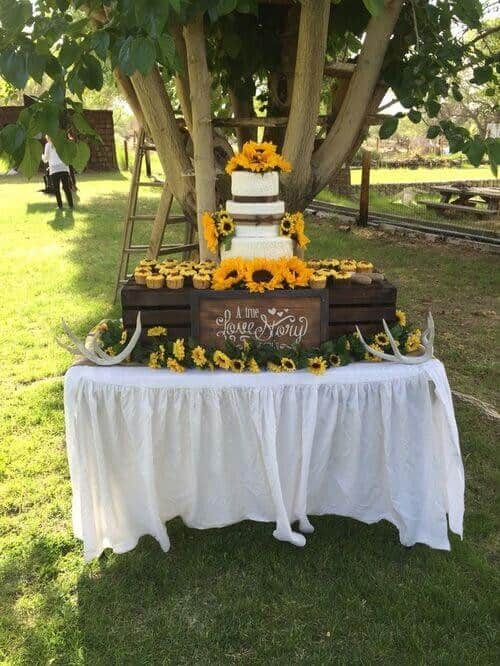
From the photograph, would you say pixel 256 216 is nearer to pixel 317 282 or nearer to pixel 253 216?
pixel 253 216

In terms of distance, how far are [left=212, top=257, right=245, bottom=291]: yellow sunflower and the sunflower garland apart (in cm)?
22

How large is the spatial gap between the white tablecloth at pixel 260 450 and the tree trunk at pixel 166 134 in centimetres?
140

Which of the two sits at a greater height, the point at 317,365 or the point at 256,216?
the point at 256,216

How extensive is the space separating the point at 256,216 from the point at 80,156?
2.15 ft

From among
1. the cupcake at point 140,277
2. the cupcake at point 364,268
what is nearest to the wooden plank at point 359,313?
the cupcake at point 364,268

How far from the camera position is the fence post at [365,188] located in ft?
29.3

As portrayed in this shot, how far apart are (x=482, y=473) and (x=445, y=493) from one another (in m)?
0.79

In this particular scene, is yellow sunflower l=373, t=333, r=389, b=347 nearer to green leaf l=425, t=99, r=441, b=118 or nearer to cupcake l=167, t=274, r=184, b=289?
cupcake l=167, t=274, r=184, b=289

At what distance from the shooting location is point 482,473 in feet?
9.53

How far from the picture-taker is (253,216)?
2.11 metres

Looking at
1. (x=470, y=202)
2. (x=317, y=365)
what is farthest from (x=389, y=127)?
(x=470, y=202)

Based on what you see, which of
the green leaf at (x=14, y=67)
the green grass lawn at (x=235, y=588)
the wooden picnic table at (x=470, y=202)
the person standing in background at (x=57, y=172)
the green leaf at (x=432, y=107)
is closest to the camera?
the green leaf at (x=14, y=67)

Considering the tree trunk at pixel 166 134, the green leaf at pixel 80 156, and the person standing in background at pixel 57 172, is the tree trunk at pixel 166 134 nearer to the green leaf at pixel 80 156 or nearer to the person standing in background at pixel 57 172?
the green leaf at pixel 80 156

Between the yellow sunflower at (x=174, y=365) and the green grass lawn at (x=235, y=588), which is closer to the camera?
the green grass lawn at (x=235, y=588)
